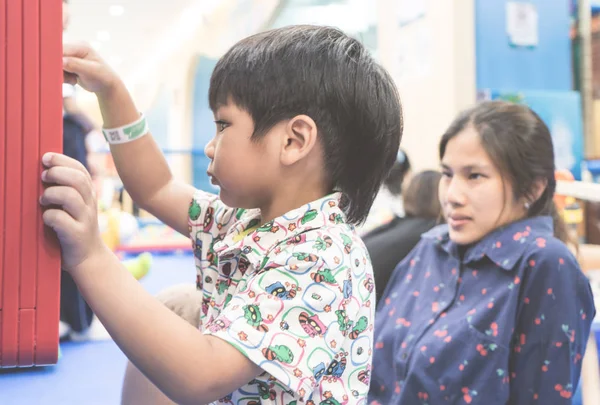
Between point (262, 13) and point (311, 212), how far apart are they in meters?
5.41

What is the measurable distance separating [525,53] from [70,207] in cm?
262

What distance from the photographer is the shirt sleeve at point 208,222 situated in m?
0.73

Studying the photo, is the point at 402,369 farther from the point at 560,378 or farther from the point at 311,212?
the point at 311,212

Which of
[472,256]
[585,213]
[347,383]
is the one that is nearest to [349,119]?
[347,383]

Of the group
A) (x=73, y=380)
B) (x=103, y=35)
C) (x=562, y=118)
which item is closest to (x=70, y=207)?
(x=73, y=380)

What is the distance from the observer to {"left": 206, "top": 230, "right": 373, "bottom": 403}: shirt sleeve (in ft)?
1.63

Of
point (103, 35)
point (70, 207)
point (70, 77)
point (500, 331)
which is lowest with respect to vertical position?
point (500, 331)

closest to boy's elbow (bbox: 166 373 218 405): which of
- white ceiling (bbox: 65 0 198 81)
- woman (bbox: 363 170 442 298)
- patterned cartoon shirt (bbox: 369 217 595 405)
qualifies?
patterned cartoon shirt (bbox: 369 217 595 405)

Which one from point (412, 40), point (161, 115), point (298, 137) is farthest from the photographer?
point (161, 115)

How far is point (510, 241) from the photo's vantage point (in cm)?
98

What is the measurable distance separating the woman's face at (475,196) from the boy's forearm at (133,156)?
1.65 ft

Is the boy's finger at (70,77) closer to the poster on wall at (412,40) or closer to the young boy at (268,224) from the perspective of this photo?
the young boy at (268,224)

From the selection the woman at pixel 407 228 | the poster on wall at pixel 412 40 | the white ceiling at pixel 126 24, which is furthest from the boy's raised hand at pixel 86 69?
the white ceiling at pixel 126 24

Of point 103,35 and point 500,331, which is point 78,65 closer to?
point 500,331
